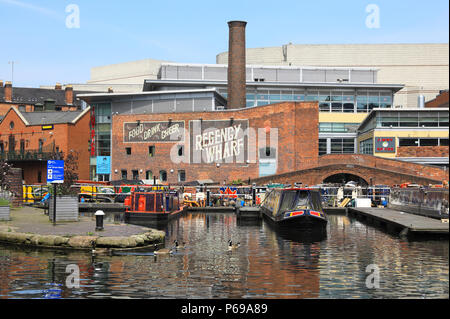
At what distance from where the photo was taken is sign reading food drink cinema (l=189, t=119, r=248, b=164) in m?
64.4

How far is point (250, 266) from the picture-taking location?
20000mm

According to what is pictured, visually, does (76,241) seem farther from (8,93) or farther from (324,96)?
(8,93)

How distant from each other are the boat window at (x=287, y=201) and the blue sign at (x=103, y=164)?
130 ft

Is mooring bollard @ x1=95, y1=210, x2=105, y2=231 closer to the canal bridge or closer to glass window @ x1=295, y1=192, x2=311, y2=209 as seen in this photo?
glass window @ x1=295, y1=192, x2=311, y2=209

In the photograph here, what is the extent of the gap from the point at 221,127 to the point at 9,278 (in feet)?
163

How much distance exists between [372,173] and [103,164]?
33282 mm

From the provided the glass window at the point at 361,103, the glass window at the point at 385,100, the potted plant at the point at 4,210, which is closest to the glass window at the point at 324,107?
the glass window at the point at 361,103

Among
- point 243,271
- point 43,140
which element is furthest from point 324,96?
point 243,271

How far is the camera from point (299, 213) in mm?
33688

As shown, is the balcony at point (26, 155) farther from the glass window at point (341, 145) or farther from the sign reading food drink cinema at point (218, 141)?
the glass window at point (341, 145)

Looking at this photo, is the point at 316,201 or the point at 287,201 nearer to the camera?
the point at 316,201

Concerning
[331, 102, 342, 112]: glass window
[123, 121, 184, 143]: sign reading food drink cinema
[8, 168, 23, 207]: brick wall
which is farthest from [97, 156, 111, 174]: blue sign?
[331, 102, 342, 112]: glass window
